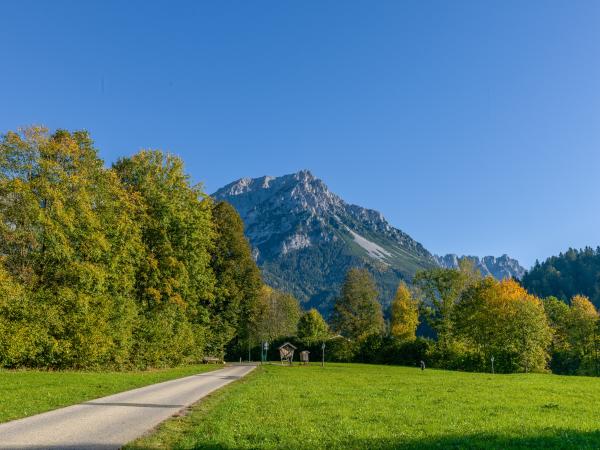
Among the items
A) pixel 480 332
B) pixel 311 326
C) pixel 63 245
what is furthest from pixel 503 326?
pixel 63 245

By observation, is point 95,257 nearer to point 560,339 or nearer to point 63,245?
point 63,245

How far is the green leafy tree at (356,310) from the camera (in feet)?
330

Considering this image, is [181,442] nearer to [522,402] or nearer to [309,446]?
[309,446]

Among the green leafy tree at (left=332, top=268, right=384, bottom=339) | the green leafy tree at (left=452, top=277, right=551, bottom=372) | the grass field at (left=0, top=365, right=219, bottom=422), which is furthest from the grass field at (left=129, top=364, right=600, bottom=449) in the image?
the green leafy tree at (left=332, top=268, right=384, bottom=339)

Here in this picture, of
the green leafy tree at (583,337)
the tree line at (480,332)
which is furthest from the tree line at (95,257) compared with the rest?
the green leafy tree at (583,337)

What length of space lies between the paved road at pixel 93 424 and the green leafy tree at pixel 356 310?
3277 inches

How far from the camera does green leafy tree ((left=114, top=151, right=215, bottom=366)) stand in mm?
44469

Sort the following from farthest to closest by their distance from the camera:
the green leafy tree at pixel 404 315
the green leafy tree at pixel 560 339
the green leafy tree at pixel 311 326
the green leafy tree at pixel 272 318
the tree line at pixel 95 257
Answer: the green leafy tree at pixel 311 326 → the green leafy tree at pixel 404 315 → the green leafy tree at pixel 560 339 → the green leafy tree at pixel 272 318 → the tree line at pixel 95 257

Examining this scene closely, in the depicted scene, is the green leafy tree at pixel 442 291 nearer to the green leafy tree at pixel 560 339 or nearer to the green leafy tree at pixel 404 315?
the green leafy tree at pixel 560 339

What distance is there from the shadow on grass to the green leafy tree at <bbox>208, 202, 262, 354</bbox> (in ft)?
155

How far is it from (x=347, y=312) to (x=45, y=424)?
91756 millimetres

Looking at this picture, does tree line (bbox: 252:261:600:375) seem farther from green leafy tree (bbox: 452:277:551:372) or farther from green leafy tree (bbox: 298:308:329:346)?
green leafy tree (bbox: 298:308:329:346)

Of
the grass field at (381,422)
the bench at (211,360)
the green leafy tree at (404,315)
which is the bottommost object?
the bench at (211,360)

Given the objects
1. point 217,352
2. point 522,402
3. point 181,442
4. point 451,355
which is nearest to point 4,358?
point 181,442
